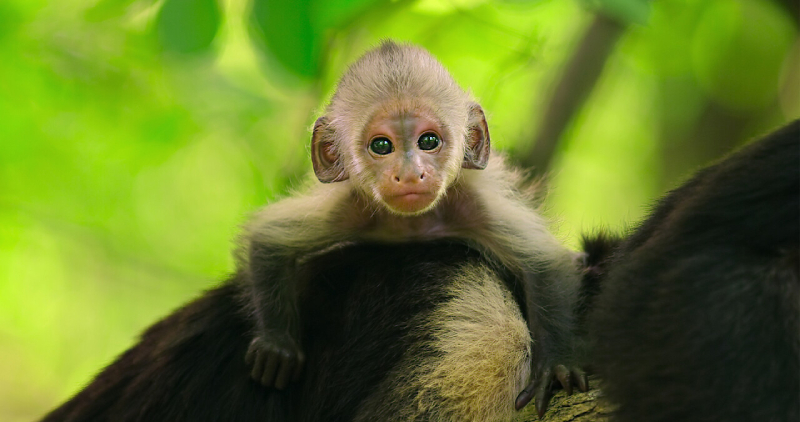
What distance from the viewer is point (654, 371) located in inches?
65.7

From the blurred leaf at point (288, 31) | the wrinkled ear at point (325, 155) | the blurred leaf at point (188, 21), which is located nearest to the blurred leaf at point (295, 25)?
the blurred leaf at point (288, 31)

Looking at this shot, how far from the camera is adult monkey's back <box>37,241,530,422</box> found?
2.29 meters

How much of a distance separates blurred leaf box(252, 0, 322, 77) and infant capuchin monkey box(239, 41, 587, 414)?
21 cm

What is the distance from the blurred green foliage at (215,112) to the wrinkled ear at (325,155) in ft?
0.84

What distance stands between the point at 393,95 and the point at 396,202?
0.43 meters

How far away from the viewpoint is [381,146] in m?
2.77

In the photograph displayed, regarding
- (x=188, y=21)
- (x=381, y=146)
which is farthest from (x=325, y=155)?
(x=188, y=21)

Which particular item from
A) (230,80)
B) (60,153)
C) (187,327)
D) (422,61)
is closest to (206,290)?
(187,327)

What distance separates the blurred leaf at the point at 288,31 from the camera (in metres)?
2.80

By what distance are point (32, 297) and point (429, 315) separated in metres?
4.43

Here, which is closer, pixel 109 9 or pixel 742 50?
pixel 109 9

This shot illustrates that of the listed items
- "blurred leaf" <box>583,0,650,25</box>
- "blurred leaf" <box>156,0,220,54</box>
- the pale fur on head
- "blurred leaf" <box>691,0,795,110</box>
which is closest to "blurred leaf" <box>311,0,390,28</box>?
the pale fur on head

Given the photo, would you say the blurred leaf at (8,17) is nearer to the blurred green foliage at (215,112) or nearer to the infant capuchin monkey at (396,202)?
the blurred green foliage at (215,112)

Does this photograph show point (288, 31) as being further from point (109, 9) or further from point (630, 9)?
point (630, 9)
